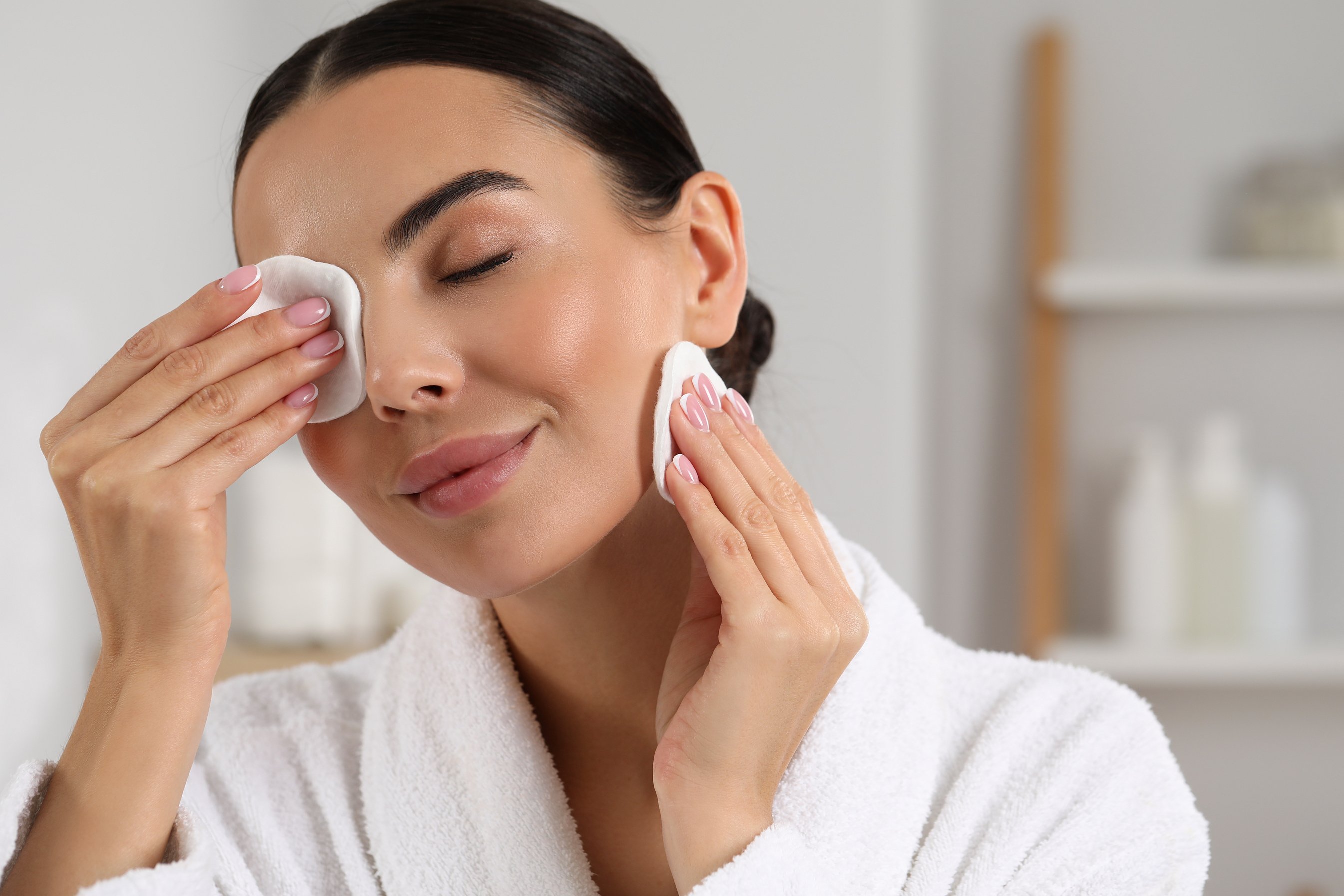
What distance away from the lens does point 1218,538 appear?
1743 millimetres

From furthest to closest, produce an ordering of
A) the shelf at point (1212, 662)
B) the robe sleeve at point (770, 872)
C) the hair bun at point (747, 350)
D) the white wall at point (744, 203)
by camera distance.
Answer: the shelf at point (1212, 662), the white wall at point (744, 203), the hair bun at point (747, 350), the robe sleeve at point (770, 872)

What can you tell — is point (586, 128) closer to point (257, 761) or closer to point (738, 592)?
point (738, 592)

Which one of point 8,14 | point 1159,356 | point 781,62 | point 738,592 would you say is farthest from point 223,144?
point 1159,356

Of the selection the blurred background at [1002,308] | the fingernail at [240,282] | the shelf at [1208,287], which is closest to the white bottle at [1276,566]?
the blurred background at [1002,308]

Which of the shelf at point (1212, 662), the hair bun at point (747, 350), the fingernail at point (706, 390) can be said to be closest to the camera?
the fingernail at point (706, 390)

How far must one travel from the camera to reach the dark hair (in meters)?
0.74

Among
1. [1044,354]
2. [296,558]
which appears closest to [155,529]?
[296,558]

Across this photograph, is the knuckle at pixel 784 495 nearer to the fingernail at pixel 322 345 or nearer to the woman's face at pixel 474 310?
the woman's face at pixel 474 310

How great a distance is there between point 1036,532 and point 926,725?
1.07m

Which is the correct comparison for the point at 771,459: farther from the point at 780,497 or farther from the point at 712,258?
the point at 712,258

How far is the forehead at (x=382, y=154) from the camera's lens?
2.26 feet

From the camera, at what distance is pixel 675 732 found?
73cm

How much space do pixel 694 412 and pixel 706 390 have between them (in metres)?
0.02

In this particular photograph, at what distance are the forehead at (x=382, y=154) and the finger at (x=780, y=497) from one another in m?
0.18
